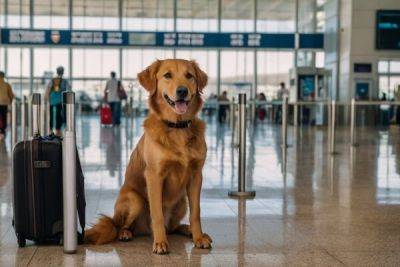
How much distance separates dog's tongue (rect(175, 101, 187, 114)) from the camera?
407cm

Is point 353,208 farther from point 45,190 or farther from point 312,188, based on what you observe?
point 45,190

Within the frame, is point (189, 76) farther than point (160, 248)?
Yes

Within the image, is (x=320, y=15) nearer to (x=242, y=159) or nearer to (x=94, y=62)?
(x=94, y=62)

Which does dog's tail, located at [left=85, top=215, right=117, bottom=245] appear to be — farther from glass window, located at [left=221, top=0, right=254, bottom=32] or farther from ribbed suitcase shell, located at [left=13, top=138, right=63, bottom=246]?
glass window, located at [left=221, top=0, right=254, bottom=32]

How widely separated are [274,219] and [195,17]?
27.9 metres

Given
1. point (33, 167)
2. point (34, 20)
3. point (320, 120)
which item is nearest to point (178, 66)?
point (33, 167)

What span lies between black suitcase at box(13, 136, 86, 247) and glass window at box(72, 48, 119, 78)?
28598 mm

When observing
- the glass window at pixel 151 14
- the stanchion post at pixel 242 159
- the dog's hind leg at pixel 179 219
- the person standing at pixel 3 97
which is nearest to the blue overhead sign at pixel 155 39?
the glass window at pixel 151 14

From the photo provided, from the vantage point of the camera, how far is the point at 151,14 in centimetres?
3281

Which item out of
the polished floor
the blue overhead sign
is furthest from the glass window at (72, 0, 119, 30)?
the polished floor

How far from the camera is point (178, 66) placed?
13.7 feet

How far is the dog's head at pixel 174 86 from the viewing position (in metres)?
4.09

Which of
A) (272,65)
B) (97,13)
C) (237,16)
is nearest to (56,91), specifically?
(97,13)

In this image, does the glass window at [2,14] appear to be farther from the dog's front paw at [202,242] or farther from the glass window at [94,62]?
the dog's front paw at [202,242]
